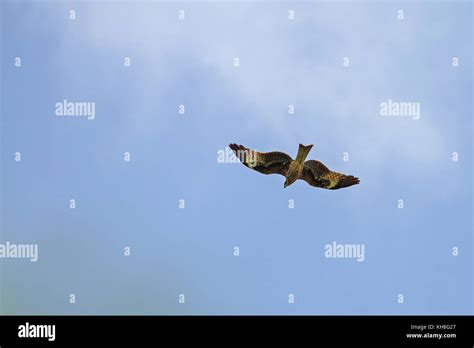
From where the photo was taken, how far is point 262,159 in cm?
3500

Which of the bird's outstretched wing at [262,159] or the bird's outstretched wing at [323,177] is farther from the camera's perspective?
the bird's outstretched wing at [323,177]

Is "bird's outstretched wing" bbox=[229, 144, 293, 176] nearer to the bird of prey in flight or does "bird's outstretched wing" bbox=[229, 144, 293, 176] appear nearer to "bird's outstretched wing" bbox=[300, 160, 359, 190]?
the bird of prey in flight

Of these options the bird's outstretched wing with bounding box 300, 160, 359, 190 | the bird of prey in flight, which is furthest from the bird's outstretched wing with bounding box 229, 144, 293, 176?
the bird's outstretched wing with bounding box 300, 160, 359, 190

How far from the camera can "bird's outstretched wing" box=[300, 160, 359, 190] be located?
35375 millimetres

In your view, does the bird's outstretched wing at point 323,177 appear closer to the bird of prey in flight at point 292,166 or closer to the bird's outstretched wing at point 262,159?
the bird of prey in flight at point 292,166

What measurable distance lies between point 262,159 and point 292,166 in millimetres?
1141

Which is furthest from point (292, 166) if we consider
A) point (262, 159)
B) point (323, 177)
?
point (323, 177)

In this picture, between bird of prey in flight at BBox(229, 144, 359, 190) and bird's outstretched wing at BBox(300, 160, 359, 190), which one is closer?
bird of prey in flight at BBox(229, 144, 359, 190)

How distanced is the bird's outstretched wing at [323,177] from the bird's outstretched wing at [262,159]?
0.85 metres

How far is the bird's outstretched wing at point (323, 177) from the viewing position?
35375mm

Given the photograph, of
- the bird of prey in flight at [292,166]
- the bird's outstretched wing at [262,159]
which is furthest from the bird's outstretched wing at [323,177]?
the bird's outstretched wing at [262,159]

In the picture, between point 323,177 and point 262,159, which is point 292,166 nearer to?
point 262,159
